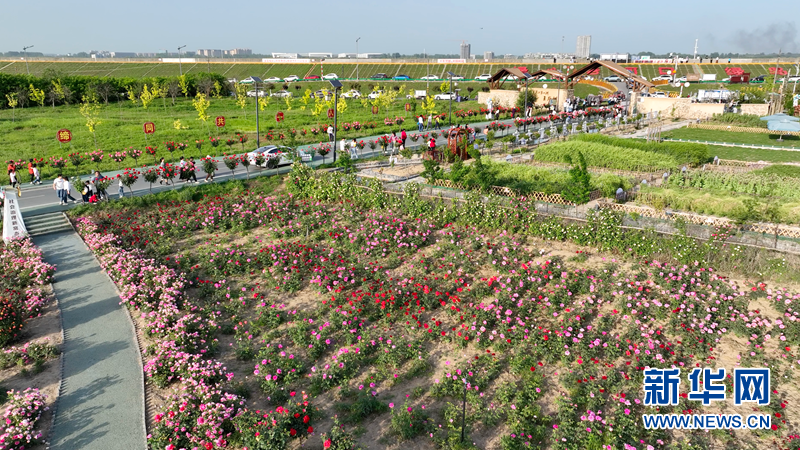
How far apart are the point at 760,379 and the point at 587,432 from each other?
316 centimetres

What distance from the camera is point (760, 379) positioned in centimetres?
788

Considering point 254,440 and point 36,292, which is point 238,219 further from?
point 254,440

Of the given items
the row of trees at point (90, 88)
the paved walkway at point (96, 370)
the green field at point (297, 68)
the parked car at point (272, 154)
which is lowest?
the paved walkway at point (96, 370)

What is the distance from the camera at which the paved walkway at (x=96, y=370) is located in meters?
7.50

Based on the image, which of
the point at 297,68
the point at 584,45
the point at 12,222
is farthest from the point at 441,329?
the point at 584,45

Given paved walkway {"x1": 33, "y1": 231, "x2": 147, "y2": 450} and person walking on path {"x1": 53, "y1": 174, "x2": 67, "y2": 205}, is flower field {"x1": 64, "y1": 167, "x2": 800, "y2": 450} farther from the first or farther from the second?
person walking on path {"x1": 53, "y1": 174, "x2": 67, "y2": 205}

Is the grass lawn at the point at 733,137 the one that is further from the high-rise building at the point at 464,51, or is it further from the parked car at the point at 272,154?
the high-rise building at the point at 464,51

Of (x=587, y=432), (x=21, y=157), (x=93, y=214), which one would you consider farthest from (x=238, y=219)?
(x=21, y=157)

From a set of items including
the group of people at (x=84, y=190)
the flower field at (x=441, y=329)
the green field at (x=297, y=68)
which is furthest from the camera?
the green field at (x=297, y=68)

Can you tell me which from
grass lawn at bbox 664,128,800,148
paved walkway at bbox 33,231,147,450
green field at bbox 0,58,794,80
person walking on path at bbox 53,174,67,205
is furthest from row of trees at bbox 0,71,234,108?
grass lawn at bbox 664,128,800,148

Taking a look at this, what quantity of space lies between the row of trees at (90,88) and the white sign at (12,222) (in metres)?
29.9

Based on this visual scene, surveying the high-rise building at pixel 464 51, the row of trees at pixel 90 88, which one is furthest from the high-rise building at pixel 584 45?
the row of trees at pixel 90 88

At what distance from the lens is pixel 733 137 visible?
3061 cm

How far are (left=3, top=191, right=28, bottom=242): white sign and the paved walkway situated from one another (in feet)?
8.27
